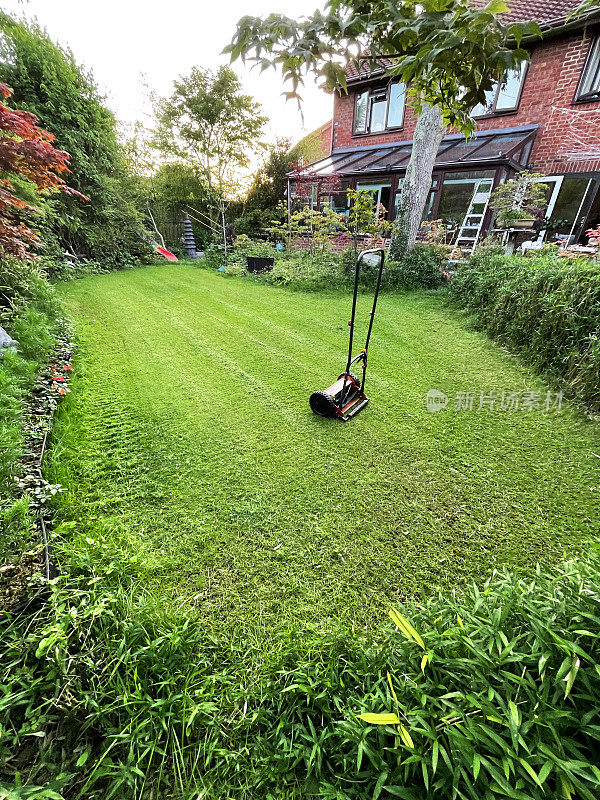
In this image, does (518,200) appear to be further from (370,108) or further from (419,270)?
(370,108)

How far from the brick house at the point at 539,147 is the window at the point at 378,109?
0.61m

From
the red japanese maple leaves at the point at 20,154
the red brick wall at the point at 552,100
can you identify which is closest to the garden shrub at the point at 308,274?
the red japanese maple leaves at the point at 20,154

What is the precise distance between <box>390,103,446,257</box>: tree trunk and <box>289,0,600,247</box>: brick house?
53.9 inches

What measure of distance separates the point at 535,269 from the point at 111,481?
4.68m

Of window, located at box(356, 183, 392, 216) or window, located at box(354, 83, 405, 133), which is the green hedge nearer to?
window, located at box(356, 183, 392, 216)

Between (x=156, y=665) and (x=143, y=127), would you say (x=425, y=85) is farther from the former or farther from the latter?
(x=143, y=127)

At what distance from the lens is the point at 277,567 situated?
5.75ft

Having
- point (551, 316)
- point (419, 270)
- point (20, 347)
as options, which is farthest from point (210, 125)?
point (551, 316)

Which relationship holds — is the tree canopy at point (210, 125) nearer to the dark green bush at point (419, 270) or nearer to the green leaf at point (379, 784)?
the dark green bush at point (419, 270)

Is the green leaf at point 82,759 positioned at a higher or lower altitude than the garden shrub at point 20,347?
lower

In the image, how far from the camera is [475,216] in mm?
8250

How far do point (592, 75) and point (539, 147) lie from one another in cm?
134

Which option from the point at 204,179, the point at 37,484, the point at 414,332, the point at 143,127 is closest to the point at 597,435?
the point at 414,332

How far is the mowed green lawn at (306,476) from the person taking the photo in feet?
5.64
